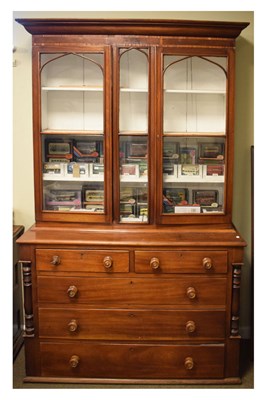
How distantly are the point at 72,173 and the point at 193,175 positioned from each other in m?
0.73

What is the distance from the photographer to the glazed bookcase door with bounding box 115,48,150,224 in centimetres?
256

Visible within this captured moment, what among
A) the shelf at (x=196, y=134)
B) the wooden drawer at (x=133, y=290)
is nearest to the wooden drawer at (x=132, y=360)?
the wooden drawer at (x=133, y=290)

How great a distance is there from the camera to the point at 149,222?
2.62 m

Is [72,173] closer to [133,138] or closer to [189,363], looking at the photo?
[133,138]

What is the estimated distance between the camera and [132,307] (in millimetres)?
2494

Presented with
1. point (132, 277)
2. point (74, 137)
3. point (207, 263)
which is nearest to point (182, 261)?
point (207, 263)

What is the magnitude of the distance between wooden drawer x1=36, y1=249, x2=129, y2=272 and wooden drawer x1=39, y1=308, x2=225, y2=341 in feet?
0.80

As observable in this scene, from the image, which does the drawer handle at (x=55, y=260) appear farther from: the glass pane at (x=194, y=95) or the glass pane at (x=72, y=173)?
the glass pane at (x=194, y=95)

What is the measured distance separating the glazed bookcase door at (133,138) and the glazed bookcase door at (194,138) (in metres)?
0.11

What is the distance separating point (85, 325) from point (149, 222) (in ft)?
2.26

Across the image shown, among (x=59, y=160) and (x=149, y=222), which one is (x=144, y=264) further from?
(x=59, y=160)

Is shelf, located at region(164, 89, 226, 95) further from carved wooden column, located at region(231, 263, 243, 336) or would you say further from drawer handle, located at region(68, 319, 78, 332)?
drawer handle, located at region(68, 319, 78, 332)

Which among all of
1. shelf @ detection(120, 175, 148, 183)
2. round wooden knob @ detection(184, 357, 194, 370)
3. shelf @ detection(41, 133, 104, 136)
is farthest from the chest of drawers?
shelf @ detection(41, 133, 104, 136)

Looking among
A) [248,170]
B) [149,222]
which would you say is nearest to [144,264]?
[149,222]
